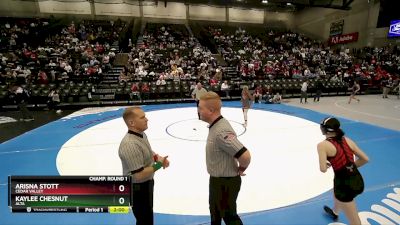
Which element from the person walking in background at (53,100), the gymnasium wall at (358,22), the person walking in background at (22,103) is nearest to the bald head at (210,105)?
the person walking in background at (22,103)

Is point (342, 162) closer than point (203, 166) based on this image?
Yes

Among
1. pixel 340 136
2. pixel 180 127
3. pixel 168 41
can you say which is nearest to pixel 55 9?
pixel 168 41

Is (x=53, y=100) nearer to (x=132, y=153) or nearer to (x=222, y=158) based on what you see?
(x=132, y=153)

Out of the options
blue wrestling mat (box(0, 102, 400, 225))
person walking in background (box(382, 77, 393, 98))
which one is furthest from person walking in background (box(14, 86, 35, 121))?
person walking in background (box(382, 77, 393, 98))

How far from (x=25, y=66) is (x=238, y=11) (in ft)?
83.3

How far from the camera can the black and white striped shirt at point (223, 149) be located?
7.57ft

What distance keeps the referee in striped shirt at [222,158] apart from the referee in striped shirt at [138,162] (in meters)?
0.58

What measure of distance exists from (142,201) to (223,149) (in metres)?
0.98

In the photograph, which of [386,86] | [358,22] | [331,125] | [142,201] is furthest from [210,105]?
[358,22]

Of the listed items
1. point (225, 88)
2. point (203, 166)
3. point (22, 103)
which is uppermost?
point (225, 88)

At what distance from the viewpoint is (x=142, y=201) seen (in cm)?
248

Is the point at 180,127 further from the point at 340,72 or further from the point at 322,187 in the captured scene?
the point at 340,72

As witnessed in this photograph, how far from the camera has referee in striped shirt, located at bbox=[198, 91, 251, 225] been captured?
91.2 inches
